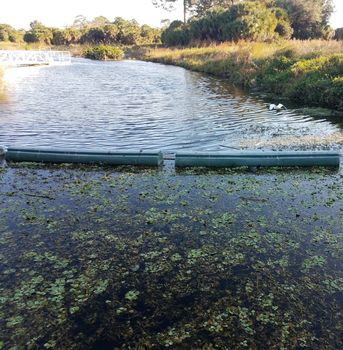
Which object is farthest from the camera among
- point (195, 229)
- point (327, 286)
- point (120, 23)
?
point (120, 23)

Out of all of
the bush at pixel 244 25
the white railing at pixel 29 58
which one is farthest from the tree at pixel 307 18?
the white railing at pixel 29 58

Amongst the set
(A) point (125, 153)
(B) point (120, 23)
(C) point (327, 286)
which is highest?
(B) point (120, 23)

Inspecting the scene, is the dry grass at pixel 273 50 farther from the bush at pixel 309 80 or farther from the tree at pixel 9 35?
the tree at pixel 9 35

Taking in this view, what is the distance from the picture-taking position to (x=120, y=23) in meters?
71.4

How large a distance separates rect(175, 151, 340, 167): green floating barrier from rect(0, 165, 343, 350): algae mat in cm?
82

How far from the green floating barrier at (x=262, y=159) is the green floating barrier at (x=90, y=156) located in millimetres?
756

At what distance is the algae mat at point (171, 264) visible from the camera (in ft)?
12.9

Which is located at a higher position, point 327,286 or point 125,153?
point 125,153

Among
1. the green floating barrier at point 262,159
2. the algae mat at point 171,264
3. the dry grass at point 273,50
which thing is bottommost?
the algae mat at point 171,264

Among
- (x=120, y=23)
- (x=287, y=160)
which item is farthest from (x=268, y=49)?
(x=120, y=23)

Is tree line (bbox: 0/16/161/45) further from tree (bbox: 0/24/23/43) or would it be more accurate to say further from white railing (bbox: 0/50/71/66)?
white railing (bbox: 0/50/71/66)

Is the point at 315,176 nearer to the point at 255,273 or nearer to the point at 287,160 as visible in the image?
the point at 287,160

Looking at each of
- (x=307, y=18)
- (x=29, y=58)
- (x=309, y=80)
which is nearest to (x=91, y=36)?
(x=29, y=58)

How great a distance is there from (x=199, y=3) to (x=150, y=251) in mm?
63397
